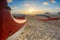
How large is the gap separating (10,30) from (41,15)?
55.0 inches

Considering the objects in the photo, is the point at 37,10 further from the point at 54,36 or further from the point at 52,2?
the point at 54,36

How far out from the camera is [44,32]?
154cm

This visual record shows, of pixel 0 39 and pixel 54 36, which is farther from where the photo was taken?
pixel 54 36

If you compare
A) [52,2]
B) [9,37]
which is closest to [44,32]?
[9,37]

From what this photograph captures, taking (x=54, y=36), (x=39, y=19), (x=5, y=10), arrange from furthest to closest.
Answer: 1. (x=39, y=19)
2. (x=54, y=36)
3. (x=5, y=10)

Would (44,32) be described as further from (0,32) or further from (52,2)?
(52,2)

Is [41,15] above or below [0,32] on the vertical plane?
below

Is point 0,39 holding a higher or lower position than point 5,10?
lower

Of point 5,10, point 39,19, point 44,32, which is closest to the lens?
point 5,10

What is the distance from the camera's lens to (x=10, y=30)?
94 centimetres

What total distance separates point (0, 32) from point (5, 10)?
0.41ft

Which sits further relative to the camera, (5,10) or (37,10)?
(37,10)

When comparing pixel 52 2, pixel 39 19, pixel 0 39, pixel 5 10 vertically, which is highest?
pixel 5 10

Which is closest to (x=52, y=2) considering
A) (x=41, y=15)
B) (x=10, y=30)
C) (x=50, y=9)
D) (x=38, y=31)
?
(x=50, y=9)
